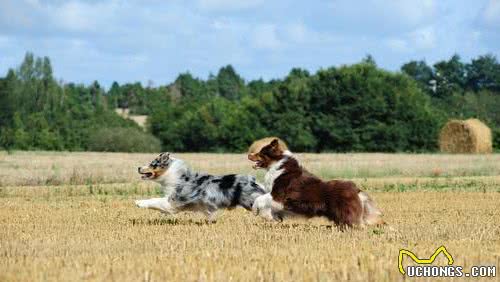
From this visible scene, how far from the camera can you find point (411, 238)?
11445 mm

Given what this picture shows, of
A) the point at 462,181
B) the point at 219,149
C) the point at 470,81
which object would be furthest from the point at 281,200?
the point at 470,81

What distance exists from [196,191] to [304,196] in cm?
236

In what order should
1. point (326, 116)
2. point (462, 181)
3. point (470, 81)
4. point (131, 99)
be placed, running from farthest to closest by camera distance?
point (131, 99) < point (470, 81) < point (326, 116) < point (462, 181)

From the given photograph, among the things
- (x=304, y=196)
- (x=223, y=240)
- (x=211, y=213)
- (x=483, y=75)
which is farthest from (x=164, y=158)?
(x=483, y=75)

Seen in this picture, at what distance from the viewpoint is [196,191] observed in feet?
46.6

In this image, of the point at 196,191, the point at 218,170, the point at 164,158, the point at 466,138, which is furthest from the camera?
the point at 466,138

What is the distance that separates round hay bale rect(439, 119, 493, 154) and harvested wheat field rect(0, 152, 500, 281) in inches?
985

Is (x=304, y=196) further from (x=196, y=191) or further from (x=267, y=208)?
(x=196, y=191)

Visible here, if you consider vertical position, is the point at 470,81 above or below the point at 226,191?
above

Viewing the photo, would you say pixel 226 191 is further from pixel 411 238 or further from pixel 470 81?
pixel 470 81

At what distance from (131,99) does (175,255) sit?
115m

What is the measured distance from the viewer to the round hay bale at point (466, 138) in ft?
155

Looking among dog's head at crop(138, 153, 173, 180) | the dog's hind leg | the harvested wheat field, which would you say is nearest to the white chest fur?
the harvested wheat field

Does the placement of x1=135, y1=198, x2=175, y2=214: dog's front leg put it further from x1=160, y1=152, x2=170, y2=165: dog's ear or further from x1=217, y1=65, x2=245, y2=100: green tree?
x1=217, y1=65, x2=245, y2=100: green tree
